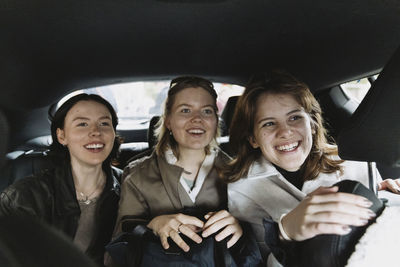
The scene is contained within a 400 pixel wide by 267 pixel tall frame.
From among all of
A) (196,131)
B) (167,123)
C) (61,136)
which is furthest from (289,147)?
(61,136)

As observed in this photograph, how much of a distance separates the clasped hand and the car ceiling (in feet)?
2.58

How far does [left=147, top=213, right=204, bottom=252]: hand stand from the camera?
3.73 feet

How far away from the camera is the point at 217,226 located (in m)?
1.17

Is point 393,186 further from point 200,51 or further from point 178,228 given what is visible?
point 200,51

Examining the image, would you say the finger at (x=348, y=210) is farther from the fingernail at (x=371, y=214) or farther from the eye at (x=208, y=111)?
the eye at (x=208, y=111)

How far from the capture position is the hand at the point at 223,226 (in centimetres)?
116

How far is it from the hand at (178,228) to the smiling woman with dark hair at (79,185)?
0.46 m

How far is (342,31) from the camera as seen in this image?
1.58 m

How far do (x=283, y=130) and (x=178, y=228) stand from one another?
20.3 inches

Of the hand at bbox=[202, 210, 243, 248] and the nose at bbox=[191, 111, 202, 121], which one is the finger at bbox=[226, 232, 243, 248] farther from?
the nose at bbox=[191, 111, 202, 121]

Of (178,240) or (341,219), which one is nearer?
(341,219)

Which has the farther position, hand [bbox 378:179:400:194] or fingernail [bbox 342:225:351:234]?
hand [bbox 378:179:400:194]

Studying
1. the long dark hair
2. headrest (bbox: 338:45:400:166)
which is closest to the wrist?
headrest (bbox: 338:45:400:166)

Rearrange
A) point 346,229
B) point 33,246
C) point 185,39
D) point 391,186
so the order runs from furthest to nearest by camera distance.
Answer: point 185,39 → point 391,186 → point 346,229 → point 33,246
